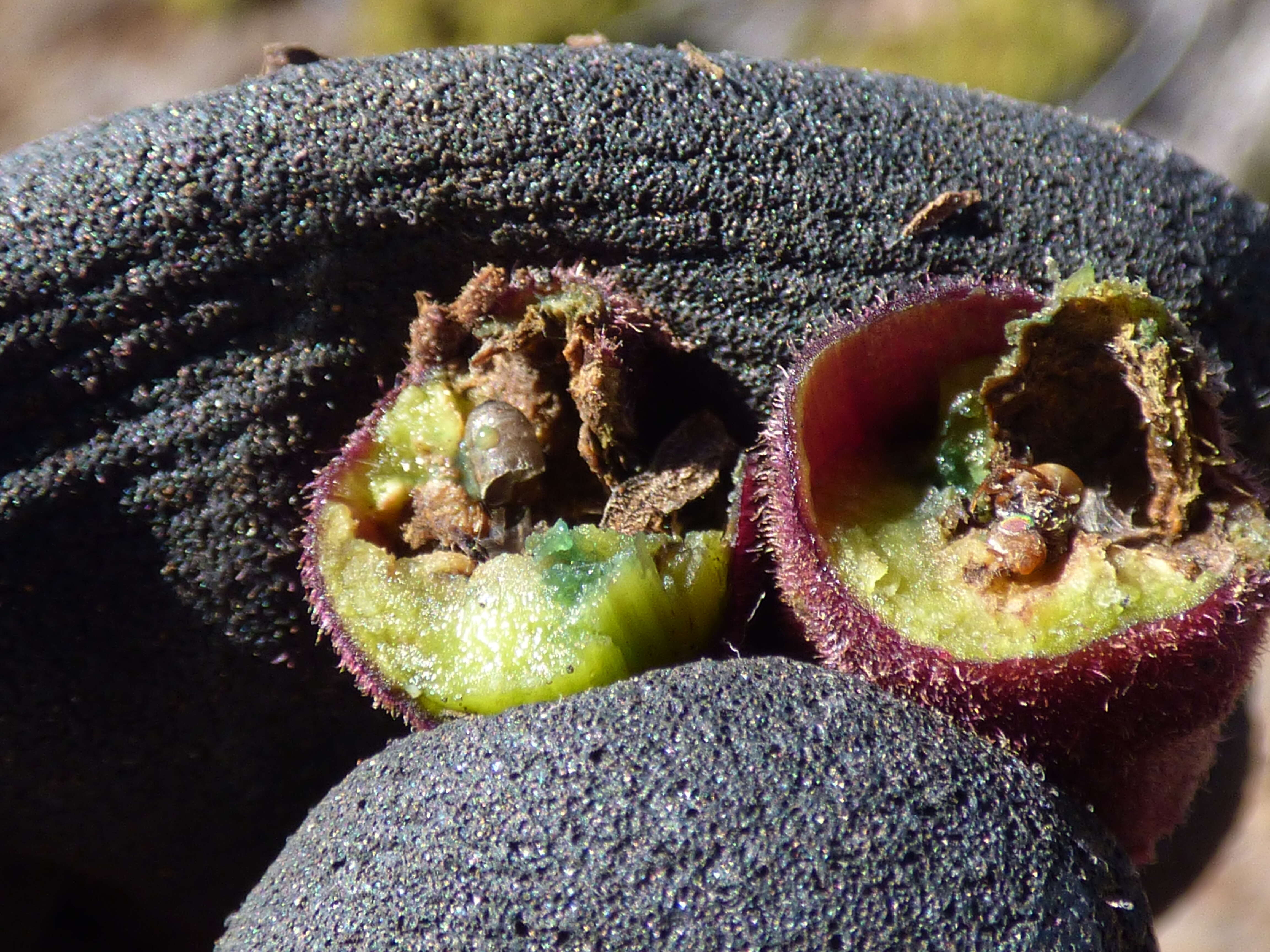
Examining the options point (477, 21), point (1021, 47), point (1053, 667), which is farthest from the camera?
point (477, 21)

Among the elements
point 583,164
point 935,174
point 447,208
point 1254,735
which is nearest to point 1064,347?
point 935,174

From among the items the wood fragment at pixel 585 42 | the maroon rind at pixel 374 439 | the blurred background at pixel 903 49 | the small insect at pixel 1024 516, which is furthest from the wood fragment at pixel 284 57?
the blurred background at pixel 903 49

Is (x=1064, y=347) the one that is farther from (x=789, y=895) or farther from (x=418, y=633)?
(x=418, y=633)

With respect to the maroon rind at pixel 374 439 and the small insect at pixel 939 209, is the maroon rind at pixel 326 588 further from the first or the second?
the small insect at pixel 939 209

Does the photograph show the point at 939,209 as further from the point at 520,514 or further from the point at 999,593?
the point at 520,514

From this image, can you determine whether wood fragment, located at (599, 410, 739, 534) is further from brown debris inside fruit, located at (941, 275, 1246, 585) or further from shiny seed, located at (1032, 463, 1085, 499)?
shiny seed, located at (1032, 463, 1085, 499)

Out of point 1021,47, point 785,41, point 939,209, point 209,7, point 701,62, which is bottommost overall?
point 939,209

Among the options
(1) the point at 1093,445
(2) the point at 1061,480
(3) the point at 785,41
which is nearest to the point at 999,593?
(2) the point at 1061,480
